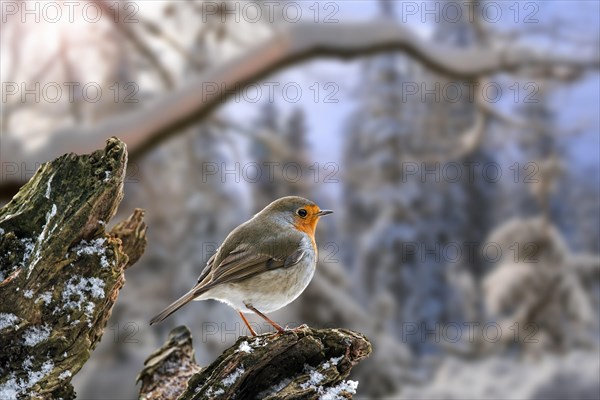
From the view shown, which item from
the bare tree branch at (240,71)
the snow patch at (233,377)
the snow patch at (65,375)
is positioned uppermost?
the bare tree branch at (240,71)

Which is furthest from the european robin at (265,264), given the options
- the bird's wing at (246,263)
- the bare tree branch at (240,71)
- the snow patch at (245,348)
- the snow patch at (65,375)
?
the bare tree branch at (240,71)

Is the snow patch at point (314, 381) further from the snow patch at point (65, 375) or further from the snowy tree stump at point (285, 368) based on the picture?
the snow patch at point (65, 375)

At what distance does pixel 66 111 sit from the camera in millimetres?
6031

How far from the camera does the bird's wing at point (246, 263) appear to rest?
7.08ft

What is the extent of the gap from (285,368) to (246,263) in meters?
0.51

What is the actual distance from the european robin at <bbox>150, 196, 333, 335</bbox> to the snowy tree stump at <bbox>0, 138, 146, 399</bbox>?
431 mm

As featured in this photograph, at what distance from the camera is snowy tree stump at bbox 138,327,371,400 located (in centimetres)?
170

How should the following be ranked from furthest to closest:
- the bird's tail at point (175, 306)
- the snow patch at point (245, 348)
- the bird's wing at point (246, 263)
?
the bird's wing at point (246, 263), the bird's tail at point (175, 306), the snow patch at point (245, 348)

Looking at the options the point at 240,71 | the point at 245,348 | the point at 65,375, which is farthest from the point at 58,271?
the point at 240,71

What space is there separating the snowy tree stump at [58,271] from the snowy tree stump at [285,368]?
13.0 inches

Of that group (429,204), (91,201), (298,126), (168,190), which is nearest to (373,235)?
Result: (429,204)

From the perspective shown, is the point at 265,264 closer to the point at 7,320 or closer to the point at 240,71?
the point at 7,320

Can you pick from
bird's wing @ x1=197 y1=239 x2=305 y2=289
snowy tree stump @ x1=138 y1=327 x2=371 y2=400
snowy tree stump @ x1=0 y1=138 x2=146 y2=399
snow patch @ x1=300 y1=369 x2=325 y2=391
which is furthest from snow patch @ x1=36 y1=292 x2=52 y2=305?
snow patch @ x1=300 y1=369 x2=325 y2=391

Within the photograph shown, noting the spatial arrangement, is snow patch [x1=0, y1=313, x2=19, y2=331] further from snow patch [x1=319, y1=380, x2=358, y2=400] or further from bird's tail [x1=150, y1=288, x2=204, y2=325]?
snow patch [x1=319, y1=380, x2=358, y2=400]
